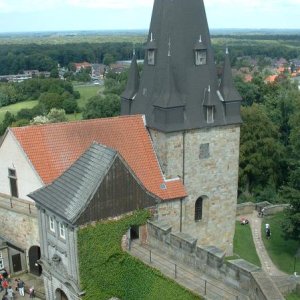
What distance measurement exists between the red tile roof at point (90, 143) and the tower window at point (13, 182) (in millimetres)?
2473

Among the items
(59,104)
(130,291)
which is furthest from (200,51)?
(59,104)

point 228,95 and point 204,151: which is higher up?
point 228,95

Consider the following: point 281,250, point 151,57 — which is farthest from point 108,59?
point 151,57

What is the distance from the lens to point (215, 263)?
1927cm

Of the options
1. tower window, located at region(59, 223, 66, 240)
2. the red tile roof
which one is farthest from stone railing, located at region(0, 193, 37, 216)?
tower window, located at region(59, 223, 66, 240)

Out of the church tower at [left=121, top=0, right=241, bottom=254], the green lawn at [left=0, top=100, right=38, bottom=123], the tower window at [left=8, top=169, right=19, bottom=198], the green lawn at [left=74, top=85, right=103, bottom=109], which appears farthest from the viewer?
the green lawn at [left=74, top=85, right=103, bottom=109]

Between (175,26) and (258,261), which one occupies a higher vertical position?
(175,26)

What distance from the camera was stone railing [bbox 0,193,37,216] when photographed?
2614 cm

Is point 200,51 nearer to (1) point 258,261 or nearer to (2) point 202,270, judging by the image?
(2) point 202,270

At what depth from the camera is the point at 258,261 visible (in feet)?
102

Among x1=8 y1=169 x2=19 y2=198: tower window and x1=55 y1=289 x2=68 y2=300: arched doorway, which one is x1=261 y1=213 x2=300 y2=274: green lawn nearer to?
x1=55 y1=289 x2=68 y2=300: arched doorway

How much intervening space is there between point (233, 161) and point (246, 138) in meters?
20.8

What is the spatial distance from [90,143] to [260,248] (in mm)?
15410

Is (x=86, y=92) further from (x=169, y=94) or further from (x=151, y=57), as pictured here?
(x=169, y=94)
